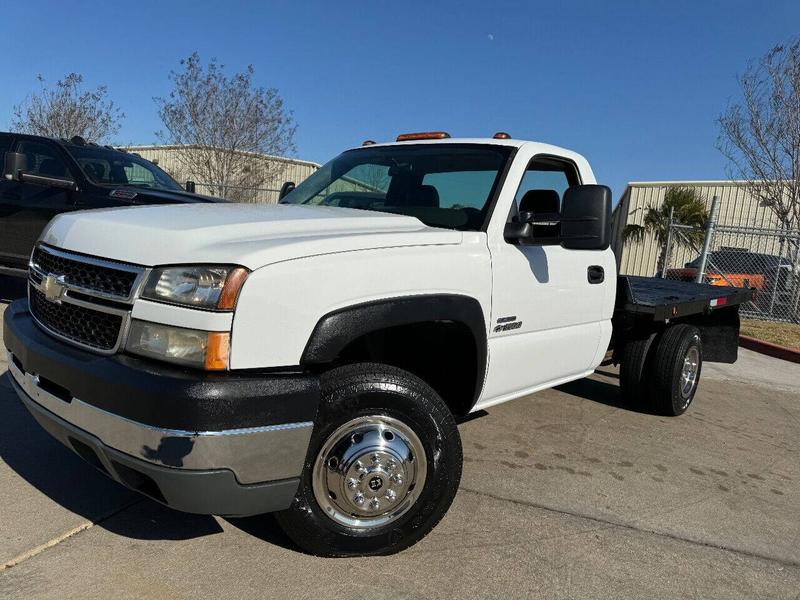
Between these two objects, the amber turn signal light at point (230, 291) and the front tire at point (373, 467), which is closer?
the amber turn signal light at point (230, 291)

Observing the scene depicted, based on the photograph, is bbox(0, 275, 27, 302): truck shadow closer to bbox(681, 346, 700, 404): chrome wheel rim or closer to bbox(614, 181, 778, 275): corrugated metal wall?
bbox(681, 346, 700, 404): chrome wheel rim

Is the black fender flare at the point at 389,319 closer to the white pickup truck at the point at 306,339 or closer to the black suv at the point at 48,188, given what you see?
the white pickup truck at the point at 306,339

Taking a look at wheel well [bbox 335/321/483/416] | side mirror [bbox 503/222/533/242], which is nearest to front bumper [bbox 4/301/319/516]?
wheel well [bbox 335/321/483/416]

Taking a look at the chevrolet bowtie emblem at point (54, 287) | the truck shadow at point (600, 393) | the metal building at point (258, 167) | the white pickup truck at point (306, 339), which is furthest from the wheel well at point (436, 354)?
the metal building at point (258, 167)

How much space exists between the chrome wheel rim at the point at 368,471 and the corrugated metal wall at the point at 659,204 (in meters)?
24.1

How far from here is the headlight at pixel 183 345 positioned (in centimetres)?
213

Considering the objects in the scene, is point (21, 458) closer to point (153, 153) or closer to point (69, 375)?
point (69, 375)

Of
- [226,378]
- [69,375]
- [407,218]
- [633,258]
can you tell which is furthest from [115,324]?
[633,258]

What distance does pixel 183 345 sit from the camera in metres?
2.16

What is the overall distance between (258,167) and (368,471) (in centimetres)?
1898

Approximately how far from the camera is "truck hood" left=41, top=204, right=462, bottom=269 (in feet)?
7.37

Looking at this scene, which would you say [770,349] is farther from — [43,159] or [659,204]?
[659,204]

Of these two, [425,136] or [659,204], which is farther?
[659,204]

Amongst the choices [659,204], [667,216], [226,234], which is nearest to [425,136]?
[226,234]
